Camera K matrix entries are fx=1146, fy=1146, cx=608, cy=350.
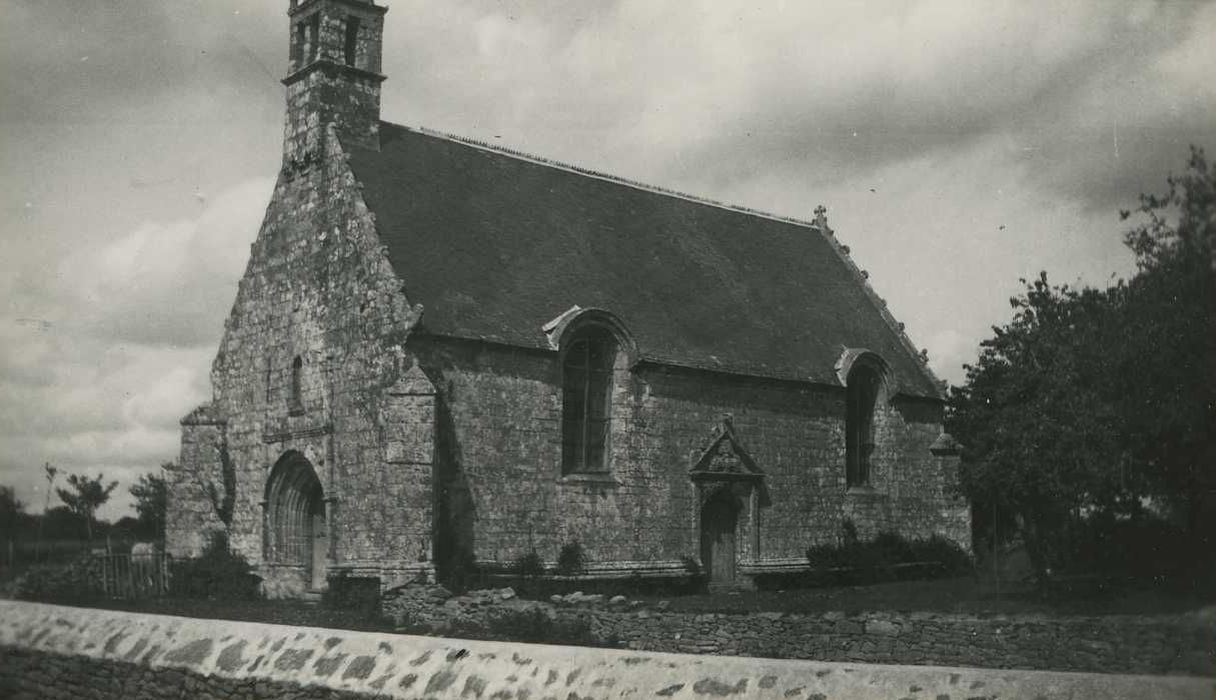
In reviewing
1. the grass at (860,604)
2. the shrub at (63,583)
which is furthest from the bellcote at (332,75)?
the grass at (860,604)

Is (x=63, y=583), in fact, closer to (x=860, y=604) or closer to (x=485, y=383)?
(x=485, y=383)

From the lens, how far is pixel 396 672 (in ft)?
24.6

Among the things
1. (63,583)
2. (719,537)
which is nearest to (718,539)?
(719,537)

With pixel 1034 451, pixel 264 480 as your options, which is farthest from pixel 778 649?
pixel 264 480

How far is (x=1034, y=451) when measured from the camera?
18969 millimetres

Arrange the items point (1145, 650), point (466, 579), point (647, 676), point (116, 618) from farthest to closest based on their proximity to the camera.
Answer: point (466, 579), point (1145, 650), point (116, 618), point (647, 676)

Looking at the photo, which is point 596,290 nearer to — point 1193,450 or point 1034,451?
point 1034,451

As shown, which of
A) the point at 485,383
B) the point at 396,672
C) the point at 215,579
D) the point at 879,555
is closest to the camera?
the point at 396,672

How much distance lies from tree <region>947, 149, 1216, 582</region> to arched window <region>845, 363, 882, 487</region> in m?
9.47

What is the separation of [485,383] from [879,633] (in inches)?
414

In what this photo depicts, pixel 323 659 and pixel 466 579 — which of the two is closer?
pixel 323 659

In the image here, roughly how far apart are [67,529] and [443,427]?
1535 cm

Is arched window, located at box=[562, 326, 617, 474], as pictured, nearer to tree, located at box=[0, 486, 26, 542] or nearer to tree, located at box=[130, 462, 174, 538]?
tree, located at box=[0, 486, 26, 542]

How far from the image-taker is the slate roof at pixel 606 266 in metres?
24.5
